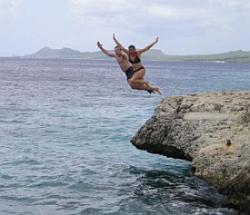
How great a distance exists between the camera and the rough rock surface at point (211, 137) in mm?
14383

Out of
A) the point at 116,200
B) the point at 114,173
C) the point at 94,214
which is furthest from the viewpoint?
the point at 114,173

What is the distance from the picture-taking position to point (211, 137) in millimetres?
16797

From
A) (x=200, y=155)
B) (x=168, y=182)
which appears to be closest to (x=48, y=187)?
(x=168, y=182)

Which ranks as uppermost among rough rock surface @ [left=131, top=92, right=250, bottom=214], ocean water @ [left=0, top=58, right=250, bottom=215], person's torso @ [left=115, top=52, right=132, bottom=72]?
person's torso @ [left=115, top=52, right=132, bottom=72]

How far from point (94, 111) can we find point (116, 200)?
78.2ft

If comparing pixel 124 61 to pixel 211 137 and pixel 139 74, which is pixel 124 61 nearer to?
pixel 139 74

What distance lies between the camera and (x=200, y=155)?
15688mm

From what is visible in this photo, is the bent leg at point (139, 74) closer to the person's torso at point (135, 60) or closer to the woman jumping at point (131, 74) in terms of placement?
the woman jumping at point (131, 74)

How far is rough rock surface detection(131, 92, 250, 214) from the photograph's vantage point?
1438 cm

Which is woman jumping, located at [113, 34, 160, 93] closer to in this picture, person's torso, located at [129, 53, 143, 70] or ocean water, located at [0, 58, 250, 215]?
person's torso, located at [129, 53, 143, 70]

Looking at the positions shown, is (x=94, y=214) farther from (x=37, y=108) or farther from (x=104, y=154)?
(x=37, y=108)

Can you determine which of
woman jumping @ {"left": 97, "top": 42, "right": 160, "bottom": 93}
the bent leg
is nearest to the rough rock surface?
woman jumping @ {"left": 97, "top": 42, "right": 160, "bottom": 93}

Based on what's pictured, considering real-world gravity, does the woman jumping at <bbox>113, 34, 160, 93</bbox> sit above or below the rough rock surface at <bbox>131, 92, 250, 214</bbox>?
above

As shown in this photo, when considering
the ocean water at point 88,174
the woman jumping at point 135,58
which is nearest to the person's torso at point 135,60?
the woman jumping at point 135,58
